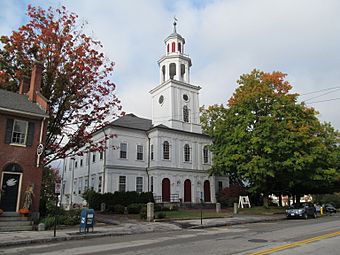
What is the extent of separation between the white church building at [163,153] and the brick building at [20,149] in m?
15.0

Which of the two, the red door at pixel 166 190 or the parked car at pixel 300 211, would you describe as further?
the red door at pixel 166 190

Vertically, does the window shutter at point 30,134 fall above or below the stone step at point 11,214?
above

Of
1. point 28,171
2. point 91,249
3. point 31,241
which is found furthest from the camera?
point 28,171

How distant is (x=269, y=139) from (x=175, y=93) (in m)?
15.2

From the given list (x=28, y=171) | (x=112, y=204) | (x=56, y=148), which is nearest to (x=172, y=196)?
(x=112, y=204)

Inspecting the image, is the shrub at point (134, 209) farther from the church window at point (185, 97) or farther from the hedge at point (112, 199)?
the church window at point (185, 97)

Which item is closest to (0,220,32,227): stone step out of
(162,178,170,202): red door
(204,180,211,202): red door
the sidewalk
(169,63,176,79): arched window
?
the sidewalk

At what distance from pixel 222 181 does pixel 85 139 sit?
2635 centimetres

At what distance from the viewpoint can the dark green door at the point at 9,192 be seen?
1751cm

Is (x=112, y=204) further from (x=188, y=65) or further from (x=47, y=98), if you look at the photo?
(x=188, y=65)

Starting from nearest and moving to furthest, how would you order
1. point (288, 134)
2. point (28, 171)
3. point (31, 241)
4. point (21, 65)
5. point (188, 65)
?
point (31, 241)
point (28, 171)
point (21, 65)
point (288, 134)
point (188, 65)

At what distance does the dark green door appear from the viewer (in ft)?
57.4

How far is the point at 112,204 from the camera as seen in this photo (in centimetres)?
3030

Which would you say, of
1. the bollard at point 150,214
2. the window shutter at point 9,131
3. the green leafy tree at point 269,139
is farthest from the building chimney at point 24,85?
the green leafy tree at point 269,139
